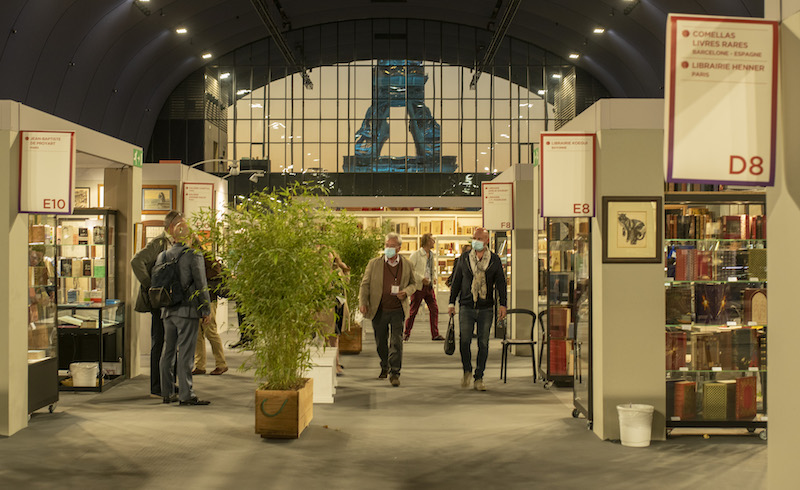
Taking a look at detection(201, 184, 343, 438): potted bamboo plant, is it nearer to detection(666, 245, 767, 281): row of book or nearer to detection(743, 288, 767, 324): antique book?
detection(666, 245, 767, 281): row of book

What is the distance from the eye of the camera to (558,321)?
9344mm

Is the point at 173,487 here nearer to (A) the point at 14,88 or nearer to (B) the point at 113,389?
(B) the point at 113,389

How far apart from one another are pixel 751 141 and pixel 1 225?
572 centimetres

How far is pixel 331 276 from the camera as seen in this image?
7133 mm

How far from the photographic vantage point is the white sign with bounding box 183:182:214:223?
12.9 metres

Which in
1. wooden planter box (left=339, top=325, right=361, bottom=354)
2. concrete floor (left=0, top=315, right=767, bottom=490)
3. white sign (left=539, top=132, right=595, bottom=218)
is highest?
white sign (left=539, top=132, right=595, bottom=218)

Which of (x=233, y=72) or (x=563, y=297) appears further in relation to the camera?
(x=233, y=72)

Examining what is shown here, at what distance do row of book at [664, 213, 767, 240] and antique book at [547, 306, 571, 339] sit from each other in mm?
2402

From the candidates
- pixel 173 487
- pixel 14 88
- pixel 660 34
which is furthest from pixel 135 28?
pixel 173 487

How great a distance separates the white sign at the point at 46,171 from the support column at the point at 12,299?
0.06 meters

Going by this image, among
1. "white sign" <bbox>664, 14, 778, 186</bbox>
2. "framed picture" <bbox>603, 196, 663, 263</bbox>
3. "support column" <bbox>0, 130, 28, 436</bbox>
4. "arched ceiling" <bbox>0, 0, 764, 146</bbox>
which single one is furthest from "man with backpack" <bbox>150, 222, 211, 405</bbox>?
"arched ceiling" <bbox>0, 0, 764, 146</bbox>

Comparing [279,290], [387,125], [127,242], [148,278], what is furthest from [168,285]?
[387,125]

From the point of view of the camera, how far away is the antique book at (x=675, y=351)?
6.91m

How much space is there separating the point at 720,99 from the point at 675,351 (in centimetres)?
370
